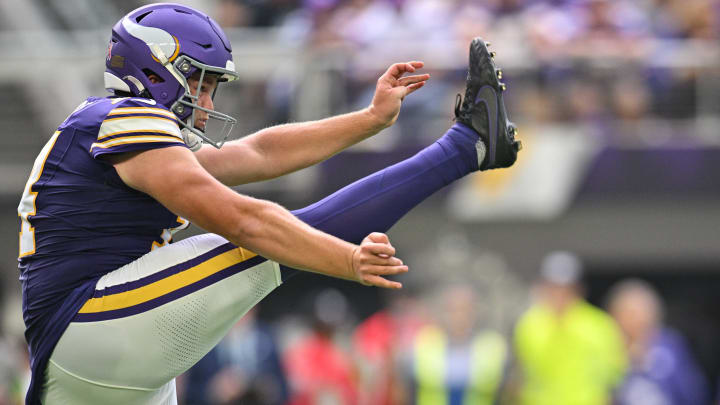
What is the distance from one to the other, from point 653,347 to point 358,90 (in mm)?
2881

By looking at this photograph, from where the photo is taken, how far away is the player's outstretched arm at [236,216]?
3.61 meters

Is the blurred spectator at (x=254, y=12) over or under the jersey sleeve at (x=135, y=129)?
under

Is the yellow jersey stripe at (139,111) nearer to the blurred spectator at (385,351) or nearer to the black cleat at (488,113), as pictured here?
the black cleat at (488,113)

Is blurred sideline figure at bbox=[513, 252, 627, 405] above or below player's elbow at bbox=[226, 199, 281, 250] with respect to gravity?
below

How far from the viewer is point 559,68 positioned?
30.4 ft

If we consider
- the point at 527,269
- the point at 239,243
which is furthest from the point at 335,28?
the point at 239,243

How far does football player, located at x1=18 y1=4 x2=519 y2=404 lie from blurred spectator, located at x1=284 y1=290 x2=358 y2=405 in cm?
416

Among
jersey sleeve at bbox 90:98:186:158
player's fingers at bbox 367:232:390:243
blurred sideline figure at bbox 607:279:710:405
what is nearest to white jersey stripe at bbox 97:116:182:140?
jersey sleeve at bbox 90:98:186:158

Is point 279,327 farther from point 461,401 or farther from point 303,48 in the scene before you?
point 461,401

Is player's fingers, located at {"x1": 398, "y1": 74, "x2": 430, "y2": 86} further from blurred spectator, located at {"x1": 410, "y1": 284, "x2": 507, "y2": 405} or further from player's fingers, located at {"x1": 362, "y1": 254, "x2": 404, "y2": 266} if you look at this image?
blurred spectator, located at {"x1": 410, "y1": 284, "x2": 507, "y2": 405}

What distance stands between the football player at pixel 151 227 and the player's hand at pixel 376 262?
0.10 metres

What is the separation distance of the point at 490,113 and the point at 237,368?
14.5ft

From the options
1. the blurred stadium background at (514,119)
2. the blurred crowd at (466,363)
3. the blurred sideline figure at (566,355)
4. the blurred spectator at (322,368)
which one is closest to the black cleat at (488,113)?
the blurred crowd at (466,363)

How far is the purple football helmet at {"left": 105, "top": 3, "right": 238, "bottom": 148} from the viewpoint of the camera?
3.94 m
